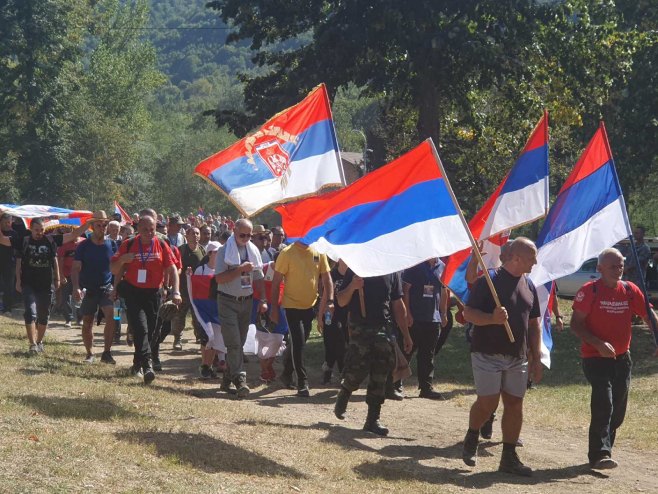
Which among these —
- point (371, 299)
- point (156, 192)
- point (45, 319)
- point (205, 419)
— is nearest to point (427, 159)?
point (371, 299)

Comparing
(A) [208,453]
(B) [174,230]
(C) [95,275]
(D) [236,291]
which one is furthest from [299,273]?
(B) [174,230]

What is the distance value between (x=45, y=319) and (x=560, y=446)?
23.3 ft

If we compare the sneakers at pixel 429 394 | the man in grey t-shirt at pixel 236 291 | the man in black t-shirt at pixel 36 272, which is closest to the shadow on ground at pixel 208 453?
the man in grey t-shirt at pixel 236 291

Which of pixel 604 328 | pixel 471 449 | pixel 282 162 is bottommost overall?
pixel 471 449

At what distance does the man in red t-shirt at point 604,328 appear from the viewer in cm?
914

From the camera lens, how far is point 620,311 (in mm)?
9156

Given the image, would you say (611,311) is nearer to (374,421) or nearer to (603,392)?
(603,392)

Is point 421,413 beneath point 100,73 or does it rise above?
beneath

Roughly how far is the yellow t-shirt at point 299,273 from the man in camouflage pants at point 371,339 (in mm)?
1931

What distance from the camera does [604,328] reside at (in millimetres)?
9148

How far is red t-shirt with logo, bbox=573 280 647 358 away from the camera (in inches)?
360

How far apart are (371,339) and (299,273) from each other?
7.33 ft

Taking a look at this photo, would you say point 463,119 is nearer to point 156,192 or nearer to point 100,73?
point 100,73

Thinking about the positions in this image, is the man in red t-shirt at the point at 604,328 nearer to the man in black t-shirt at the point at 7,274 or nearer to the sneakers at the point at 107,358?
the sneakers at the point at 107,358
